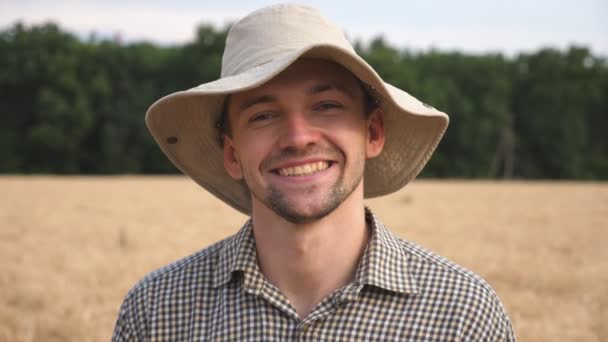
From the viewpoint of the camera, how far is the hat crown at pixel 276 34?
2.25 meters

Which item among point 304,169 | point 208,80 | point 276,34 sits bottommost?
point 208,80

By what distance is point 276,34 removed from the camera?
2.29 metres

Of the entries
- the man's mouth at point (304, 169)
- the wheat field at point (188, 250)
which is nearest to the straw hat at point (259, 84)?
the man's mouth at point (304, 169)

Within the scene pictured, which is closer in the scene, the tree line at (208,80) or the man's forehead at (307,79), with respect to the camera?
the man's forehead at (307,79)

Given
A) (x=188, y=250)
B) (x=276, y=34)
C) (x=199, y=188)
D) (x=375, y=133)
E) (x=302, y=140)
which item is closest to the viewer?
(x=302, y=140)

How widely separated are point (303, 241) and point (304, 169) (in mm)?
250

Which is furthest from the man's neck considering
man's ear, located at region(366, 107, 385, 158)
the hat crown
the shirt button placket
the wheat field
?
the wheat field

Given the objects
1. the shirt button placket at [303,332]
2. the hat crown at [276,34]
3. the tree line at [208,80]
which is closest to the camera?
the shirt button placket at [303,332]

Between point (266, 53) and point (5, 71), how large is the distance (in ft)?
168

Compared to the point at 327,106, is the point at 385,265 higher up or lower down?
lower down

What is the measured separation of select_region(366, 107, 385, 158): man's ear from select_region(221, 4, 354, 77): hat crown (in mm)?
273

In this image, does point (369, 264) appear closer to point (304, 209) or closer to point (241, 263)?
point (304, 209)

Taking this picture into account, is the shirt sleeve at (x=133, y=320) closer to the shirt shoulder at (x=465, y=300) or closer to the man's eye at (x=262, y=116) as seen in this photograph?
the man's eye at (x=262, y=116)

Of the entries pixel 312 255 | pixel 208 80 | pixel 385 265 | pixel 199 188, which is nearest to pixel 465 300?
pixel 385 265
